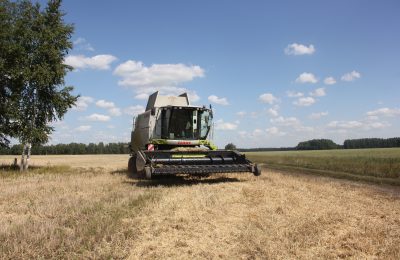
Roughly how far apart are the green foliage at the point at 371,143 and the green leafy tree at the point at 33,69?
9788cm

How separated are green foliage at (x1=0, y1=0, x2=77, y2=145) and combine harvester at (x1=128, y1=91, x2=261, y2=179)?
6.32m

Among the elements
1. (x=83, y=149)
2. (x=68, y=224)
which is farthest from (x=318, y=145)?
(x=68, y=224)

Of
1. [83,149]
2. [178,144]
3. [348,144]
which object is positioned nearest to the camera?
[178,144]

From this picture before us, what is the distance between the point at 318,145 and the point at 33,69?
353ft

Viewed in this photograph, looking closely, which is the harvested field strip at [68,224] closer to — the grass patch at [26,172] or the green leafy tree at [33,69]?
the grass patch at [26,172]

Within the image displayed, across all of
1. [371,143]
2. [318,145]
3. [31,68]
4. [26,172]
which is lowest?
[26,172]

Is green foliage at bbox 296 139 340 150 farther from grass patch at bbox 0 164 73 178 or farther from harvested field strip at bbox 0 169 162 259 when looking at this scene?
harvested field strip at bbox 0 169 162 259

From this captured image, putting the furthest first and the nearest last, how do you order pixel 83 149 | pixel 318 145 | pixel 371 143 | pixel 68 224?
pixel 318 145 → pixel 371 143 → pixel 83 149 → pixel 68 224

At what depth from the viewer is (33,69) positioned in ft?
65.4

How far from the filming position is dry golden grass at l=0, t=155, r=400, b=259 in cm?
516

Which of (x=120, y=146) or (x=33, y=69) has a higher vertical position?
(x=33, y=69)

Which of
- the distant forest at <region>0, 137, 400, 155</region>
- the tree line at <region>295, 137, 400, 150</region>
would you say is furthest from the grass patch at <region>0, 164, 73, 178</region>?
the tree line at <region>295, 137, 400, 150</region>

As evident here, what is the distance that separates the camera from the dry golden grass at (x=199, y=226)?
516 centimetres

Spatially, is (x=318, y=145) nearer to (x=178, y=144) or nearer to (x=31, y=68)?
(x=31, y=68)
